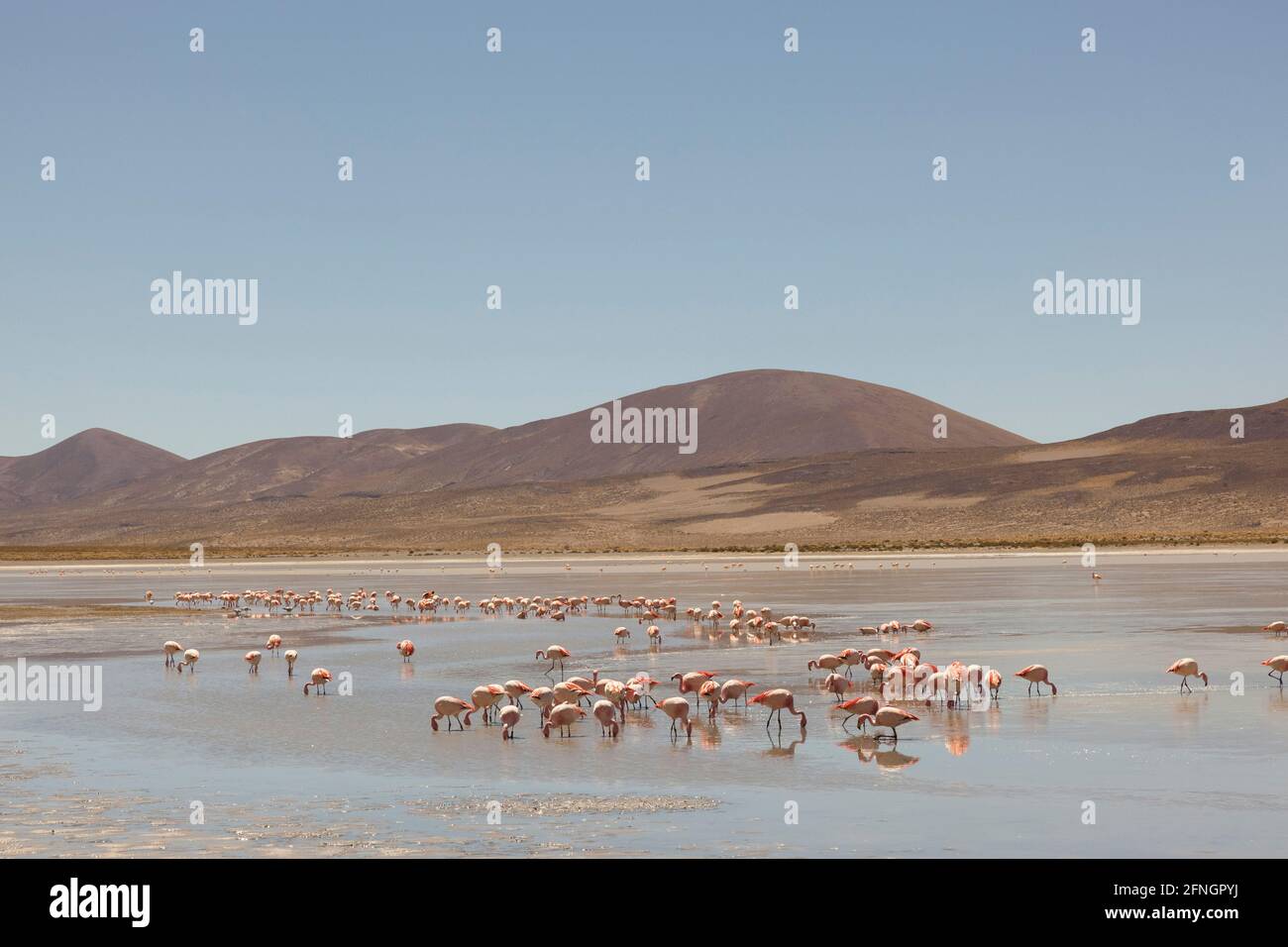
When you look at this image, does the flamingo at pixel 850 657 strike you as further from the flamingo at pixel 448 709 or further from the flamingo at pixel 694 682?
the flamingo at pixel 448 709

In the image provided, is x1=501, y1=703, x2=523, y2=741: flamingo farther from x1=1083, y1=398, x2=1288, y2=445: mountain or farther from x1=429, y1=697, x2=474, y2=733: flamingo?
x1=1083, y1=398, x2=1288, y2=445: mountain

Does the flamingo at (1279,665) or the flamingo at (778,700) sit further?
the flamingo at (1279,665)

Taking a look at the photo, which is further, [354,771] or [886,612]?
[886,612]

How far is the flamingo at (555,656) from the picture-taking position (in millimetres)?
22062

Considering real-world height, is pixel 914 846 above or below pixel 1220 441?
below

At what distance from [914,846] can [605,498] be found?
17734 centimetres

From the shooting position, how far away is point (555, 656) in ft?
72.8

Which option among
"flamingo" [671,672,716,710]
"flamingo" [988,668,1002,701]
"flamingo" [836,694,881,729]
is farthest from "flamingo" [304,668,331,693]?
"flamingo" [988,668,1002,701]

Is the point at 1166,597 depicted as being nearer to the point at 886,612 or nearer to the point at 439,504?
the point at 886,612

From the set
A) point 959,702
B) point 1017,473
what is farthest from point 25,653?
point 1017,473

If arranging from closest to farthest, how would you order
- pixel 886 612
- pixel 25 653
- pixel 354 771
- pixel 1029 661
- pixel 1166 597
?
pixel 354 771 → pixel 1029 661 → pixel 25 653 → pixel 886 612 → pixel 1166 597

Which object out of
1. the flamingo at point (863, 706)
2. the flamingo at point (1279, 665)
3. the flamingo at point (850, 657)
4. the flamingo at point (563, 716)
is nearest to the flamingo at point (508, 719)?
the flamingo at point (563, 716)

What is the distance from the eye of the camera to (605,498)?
612 ft
